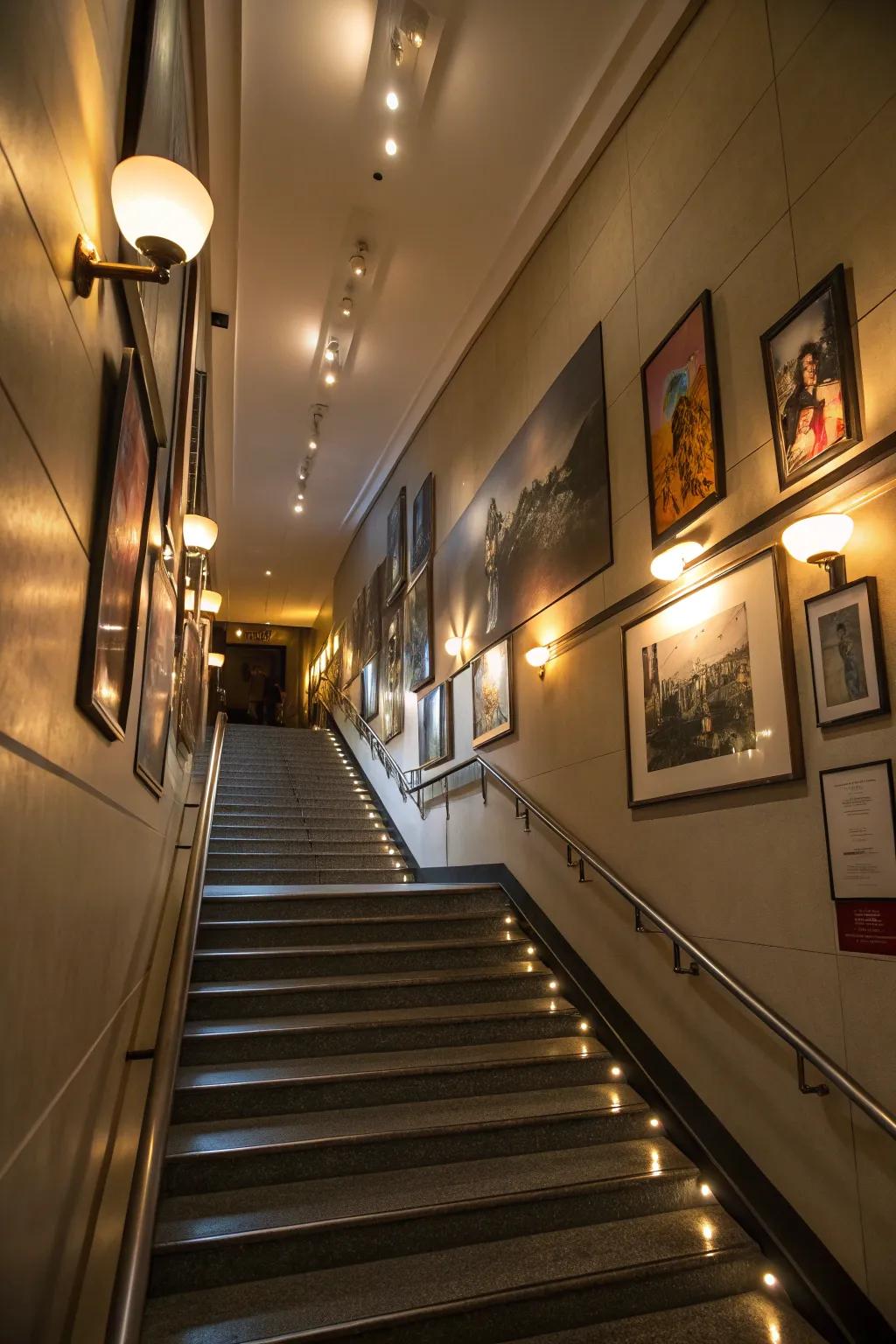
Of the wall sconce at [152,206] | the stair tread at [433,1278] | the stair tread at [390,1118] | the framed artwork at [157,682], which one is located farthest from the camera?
the framed artwork at [157,682]

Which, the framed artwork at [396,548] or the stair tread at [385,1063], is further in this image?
the framed artwork at [396,548]

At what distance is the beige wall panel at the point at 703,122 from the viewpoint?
3916 millimetres

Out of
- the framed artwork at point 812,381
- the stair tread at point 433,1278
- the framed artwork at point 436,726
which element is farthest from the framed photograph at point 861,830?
the framed artwork at point 436,726

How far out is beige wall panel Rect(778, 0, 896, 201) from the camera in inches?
122

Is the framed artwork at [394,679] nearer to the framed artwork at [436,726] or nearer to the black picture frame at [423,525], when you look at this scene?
the black picture frame at [423,525]

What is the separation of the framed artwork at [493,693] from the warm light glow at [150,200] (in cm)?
440

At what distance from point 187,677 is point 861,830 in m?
5.37

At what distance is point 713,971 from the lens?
335 centimetres

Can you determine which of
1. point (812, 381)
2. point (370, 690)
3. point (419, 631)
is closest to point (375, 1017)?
point (812, 381)

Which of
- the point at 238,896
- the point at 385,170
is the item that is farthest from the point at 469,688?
the point at 385,170

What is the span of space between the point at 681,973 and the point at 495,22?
574 centimetres

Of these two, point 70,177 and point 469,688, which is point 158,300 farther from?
point 469,688

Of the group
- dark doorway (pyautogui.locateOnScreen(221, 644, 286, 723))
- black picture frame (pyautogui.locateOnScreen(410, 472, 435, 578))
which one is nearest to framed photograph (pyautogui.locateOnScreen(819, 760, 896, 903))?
black picture frame (pyautogui.locateOnScreen(410, 472, 435, 578))

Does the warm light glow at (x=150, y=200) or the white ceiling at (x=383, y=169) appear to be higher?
the white ceiling at (x=383, y=169)
